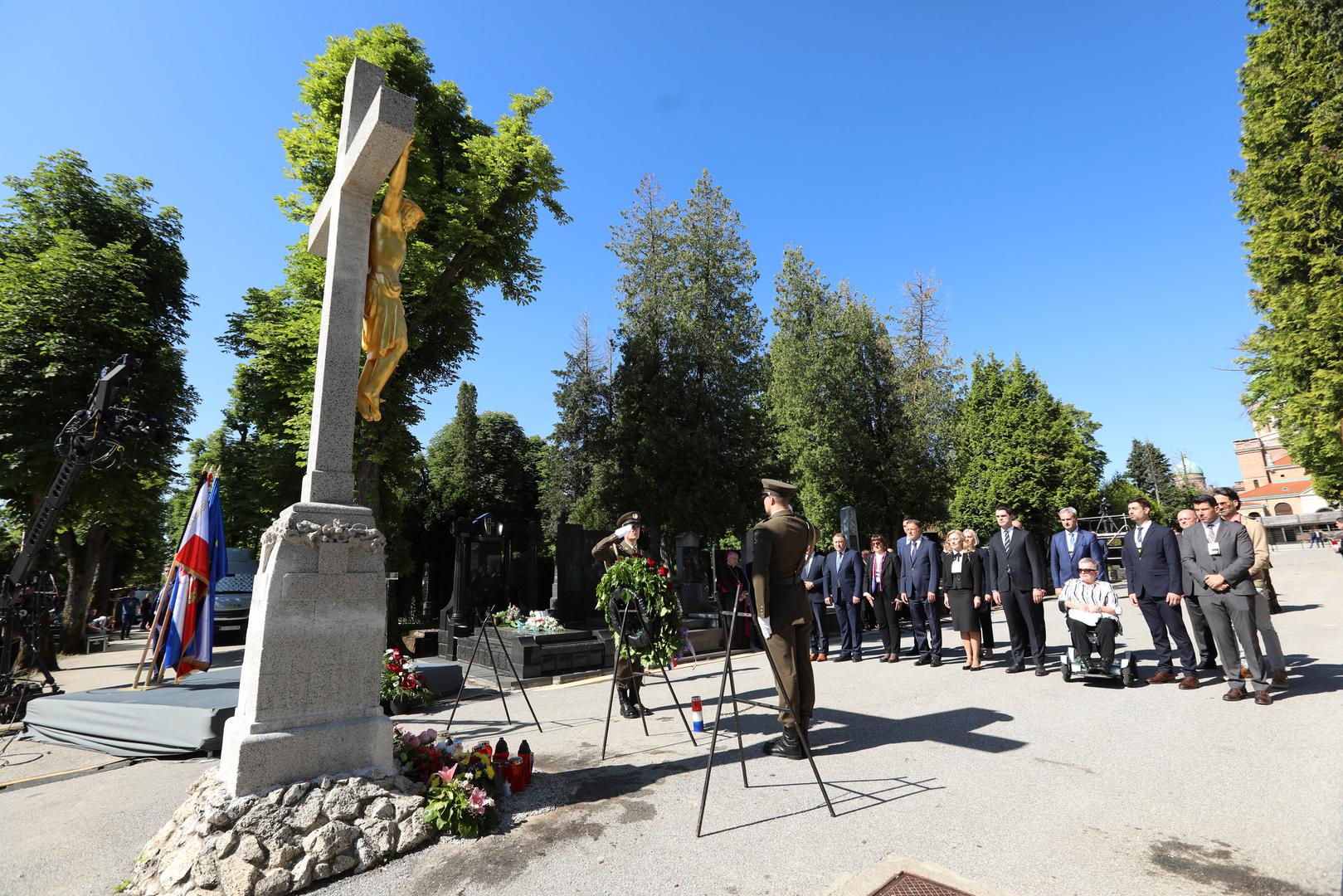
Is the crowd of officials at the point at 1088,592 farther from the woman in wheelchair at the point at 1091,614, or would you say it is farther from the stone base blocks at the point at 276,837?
the stone base blocks at the point at 276,837

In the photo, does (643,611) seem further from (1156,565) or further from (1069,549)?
(1156,565)

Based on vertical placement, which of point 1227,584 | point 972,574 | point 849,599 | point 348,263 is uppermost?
point 348,263

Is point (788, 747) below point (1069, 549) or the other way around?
below

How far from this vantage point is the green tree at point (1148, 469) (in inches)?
3123

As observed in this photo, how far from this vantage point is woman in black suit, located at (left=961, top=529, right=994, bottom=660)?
30.3 ft

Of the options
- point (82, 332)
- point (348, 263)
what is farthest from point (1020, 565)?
point (82, 332)

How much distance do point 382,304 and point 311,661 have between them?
2.69 metres

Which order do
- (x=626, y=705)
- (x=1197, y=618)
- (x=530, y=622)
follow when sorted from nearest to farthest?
(x=626, y=705) < (x=1197, y=618) < (x=530, y=622)

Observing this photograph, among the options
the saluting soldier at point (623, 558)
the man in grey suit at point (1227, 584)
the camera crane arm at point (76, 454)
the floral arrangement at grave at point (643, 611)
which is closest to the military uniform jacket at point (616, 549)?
the saluting soldier at point (623, 558)

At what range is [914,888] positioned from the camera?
9.39 ft

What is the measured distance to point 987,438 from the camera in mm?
32312

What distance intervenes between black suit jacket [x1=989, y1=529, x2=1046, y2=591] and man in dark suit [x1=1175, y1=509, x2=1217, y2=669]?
1.43m

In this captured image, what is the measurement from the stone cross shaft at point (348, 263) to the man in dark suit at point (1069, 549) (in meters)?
8.18

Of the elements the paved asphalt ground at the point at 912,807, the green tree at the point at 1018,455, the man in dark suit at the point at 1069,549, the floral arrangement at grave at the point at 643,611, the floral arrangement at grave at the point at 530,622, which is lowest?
the paved asphalt ground at the point at 912,807
